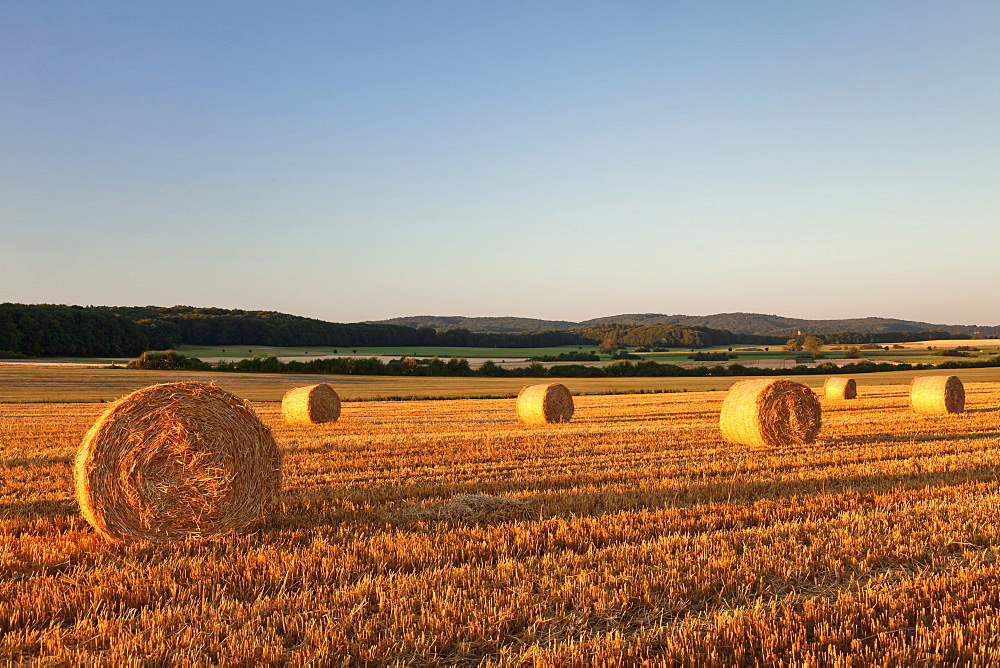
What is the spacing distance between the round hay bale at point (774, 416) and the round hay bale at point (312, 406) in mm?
11774

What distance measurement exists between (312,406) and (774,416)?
505 inches

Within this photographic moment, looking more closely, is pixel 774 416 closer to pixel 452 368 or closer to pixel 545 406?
pixel 545 406

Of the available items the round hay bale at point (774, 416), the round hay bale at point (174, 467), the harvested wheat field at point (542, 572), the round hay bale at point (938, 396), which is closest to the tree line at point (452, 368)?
the round hay bale at point (938, 396)

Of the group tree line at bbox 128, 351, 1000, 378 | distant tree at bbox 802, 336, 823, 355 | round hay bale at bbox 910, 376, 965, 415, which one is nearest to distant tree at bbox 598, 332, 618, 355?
distant tree at bbox 802, 336, 823, 355

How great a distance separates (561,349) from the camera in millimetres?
97125

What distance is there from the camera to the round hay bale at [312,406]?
67.5 feet

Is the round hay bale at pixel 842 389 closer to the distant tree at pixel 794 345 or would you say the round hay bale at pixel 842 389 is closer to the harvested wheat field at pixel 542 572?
the harvested wheat field at pixel 542 572

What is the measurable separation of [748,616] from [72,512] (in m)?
7.21

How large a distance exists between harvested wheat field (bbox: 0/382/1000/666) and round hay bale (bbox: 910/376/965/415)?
1189cm

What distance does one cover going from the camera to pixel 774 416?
13.6m

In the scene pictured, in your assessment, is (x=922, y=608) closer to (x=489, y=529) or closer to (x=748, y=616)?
(x=748, y=616)

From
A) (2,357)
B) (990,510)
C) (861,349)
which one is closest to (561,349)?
(861,349)

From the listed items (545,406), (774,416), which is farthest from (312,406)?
(774,416)

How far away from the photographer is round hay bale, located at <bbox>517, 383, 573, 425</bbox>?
774 inches
